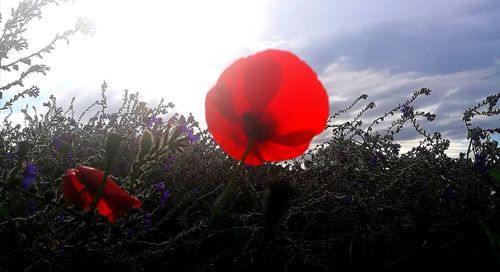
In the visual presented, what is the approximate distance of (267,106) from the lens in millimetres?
894

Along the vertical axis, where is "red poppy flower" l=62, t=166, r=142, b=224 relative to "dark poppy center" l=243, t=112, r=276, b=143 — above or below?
below

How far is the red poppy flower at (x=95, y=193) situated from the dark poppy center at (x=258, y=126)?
0.32 metres

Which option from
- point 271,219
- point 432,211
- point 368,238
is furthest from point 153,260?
point 271,219

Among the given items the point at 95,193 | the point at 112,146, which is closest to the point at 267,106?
the point at 112,146

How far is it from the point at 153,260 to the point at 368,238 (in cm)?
113

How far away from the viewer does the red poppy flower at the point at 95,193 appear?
1.01 metres

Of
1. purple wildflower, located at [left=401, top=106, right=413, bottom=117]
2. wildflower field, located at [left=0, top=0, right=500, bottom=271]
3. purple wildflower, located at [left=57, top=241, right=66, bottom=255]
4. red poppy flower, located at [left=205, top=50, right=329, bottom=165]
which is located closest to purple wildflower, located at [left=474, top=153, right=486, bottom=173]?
wildflower field, located at [left=0, top=0, right=500, bottom=271]

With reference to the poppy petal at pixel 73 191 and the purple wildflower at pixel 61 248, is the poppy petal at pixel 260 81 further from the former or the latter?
the purple wildflower at pixel 61 248

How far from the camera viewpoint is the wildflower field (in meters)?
0.90

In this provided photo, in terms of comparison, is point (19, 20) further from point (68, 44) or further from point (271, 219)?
point (271, 219)

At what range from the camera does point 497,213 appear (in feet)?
6.13

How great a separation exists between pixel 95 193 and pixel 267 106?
507mm

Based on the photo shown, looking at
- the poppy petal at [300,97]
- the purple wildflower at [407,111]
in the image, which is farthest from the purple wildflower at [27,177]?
the purple wildflower at [407,111]

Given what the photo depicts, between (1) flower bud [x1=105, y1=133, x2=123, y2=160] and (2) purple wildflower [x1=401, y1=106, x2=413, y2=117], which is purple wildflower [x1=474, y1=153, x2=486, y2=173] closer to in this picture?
(2) purple wildflower [x1=401, y1=106, x2=413, y2=117]
